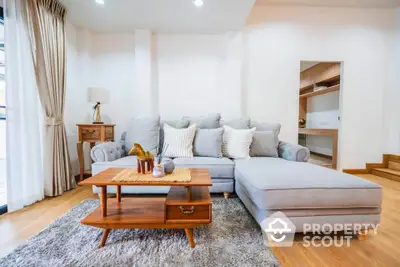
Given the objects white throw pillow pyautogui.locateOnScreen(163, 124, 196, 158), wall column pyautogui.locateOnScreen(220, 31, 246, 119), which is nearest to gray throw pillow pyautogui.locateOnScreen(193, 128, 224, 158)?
white throw pillow pyautogui.locateOnScreen(163, 124, 196, 158)

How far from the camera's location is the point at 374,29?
11.6 ft

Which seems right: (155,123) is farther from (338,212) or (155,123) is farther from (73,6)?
(338,212)

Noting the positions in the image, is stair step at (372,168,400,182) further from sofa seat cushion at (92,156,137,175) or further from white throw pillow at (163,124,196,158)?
sofa seat cushion at (92,156,137,175)

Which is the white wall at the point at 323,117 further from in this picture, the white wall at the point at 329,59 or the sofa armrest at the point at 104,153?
the sofa armrest at the point at 104,153

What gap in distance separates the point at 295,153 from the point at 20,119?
310cm

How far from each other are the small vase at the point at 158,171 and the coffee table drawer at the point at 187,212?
23 cm

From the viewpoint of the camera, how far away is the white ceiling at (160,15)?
8.45 ft

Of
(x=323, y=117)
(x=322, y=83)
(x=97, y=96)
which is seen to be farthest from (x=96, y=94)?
(x=323, y=117)

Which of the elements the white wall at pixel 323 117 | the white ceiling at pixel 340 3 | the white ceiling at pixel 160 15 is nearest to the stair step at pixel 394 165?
the white wall at pixel 323 117

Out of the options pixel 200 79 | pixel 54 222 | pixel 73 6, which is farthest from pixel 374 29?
pixel 54 222

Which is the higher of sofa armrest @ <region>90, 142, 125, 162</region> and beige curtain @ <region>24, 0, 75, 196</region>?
beige curtain @ <region>24, 0, 75, 196</region>

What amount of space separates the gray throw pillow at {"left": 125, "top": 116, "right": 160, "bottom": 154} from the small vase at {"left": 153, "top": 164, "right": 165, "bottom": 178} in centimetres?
122

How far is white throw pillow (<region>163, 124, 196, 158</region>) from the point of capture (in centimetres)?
255

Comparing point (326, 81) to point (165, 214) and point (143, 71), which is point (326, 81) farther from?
point (165, 214)
